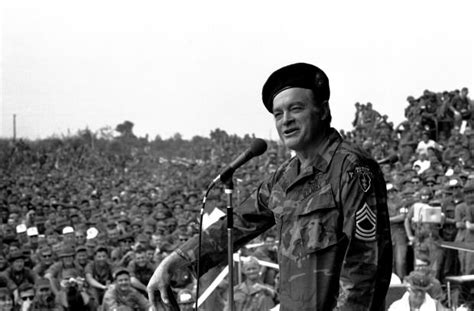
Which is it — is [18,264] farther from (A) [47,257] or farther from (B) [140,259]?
(B) [140,259]

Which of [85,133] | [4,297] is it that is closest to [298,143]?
[4,297]

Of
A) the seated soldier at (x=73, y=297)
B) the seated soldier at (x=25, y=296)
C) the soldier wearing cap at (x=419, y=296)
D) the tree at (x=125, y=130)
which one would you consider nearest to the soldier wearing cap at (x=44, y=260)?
the seated soldier at (x=73, y=297)

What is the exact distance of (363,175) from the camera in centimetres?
227

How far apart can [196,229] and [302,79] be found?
935 cm

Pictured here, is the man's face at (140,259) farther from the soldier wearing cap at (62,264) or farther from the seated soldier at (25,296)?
the seated soldier at (25,296)

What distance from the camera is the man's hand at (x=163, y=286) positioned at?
2.59 metres

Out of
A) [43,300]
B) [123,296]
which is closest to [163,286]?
[123,296]

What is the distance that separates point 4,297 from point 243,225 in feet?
20.3

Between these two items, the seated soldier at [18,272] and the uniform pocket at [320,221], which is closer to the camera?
the uniform pocket at [320,221]

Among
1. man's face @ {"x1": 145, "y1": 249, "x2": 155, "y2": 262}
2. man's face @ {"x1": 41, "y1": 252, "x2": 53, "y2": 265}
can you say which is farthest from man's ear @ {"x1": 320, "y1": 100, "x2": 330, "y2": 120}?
man's face @ {"x1": 41, "y1": 252, "x2": 53, "y2": 265}

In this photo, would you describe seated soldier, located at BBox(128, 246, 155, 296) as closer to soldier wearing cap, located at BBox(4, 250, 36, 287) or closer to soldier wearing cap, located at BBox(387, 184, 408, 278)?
soldier wearing cap, located at BBox(4, 250, 36, 287)

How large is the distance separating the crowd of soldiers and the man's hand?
35cm

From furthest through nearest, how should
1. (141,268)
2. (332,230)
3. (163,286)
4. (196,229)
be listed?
(196,229)
(141,268)
(163,286)
(332,230)

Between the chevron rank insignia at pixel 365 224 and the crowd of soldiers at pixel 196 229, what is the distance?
981 mm
